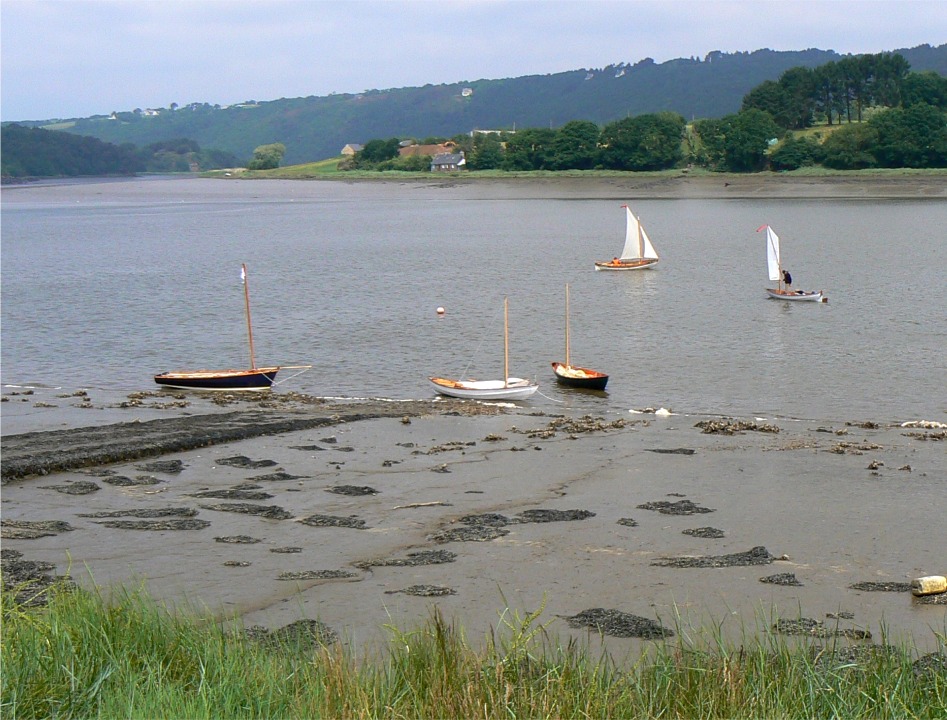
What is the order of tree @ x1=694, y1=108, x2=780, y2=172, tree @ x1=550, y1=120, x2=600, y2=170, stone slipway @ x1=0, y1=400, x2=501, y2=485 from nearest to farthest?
stone slipway @ x1=0, y1=400, x2=501, y2=485 → tree @ x1=694, y1=108, x2=780, y2=172 → tree @ x1=550, y1=120, x2=600, y2=170

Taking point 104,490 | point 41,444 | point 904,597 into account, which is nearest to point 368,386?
point 41,444

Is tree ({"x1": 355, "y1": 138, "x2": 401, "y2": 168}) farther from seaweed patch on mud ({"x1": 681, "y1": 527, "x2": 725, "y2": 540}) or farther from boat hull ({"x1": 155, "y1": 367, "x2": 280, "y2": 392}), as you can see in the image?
seaweed patch on mud ({"x1": 681, "y1": 527, "x2": 725, "y2": 540})

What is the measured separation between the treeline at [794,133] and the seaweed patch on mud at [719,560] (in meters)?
109

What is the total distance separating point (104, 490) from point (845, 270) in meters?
45.9

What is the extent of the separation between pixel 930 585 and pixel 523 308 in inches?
1285

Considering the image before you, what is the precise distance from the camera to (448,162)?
17375cm

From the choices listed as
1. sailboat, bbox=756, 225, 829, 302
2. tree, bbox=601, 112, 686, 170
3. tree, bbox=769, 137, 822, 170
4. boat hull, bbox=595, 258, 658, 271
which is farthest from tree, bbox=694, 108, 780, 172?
sailboat, bbox=756, 225, 829, 302

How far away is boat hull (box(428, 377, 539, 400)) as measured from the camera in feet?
88.1

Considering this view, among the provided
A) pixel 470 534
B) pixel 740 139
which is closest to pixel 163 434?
pixel 470 534

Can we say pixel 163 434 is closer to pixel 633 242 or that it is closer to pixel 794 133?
pixel 633 242

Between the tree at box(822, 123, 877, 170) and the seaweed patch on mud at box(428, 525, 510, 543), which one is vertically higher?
the tree at box(822, 123, 877, 170)

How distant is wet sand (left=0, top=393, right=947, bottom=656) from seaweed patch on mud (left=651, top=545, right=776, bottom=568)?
0.05 meters

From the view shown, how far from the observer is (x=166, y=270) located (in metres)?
64.1

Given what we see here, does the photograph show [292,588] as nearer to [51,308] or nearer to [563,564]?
[563,564]
